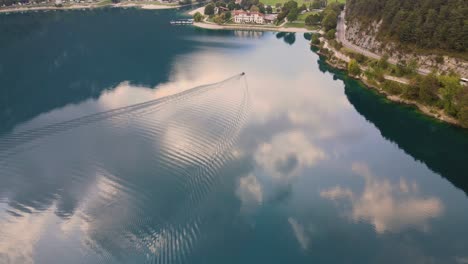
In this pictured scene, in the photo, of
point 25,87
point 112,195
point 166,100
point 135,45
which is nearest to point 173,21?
point 135,45

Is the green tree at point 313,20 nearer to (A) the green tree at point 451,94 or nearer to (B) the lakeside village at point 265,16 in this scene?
(B) the lakeside village at point 265,16

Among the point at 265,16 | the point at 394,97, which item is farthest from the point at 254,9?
the point at 394,97

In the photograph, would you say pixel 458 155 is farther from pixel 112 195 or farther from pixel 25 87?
pixel 25 87

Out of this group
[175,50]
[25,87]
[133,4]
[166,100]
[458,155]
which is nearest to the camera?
[458,155]

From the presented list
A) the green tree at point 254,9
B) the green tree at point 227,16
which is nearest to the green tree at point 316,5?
the green tree at point 254,9

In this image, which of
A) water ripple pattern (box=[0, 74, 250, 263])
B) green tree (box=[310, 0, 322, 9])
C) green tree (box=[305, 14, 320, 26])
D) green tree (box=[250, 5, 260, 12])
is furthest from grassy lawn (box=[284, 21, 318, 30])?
water ripple pattern (box=[0, 74, 250, 263])
